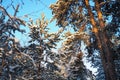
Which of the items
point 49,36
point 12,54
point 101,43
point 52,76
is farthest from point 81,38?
point 12,54

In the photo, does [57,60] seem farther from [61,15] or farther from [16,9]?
[16,9]

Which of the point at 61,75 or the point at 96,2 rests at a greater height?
the point at 96,2

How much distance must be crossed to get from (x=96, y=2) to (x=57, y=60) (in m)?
6.26

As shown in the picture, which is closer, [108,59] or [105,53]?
[108,59]

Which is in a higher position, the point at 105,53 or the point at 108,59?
the point at 105,53

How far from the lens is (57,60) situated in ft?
59.8

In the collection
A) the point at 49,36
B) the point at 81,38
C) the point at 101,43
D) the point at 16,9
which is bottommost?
the point at 16,9

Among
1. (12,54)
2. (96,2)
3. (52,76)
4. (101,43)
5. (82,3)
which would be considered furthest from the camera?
(52,76)

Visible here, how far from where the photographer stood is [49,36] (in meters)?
19.6

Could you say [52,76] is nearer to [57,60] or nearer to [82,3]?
[57,60]

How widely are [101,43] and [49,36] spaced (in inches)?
295

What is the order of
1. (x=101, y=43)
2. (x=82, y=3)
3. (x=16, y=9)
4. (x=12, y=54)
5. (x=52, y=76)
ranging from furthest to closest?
(x=52, y=76)
(x=82, y=3)
(x=101, y=43)
(x=12, y=54)
(x=16, y=9)

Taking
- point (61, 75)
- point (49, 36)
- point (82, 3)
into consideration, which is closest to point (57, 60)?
point (61, 75)

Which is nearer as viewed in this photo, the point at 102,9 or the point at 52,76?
the point at 102,9
